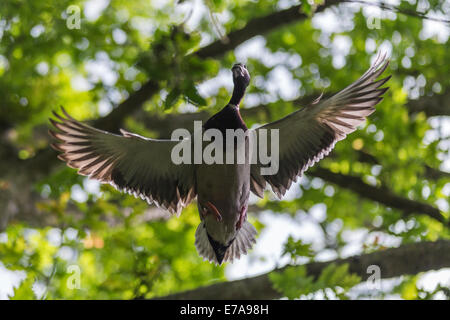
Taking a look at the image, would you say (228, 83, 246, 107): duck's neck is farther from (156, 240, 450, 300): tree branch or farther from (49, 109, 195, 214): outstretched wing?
(156, 240, 450, 300): tree branch

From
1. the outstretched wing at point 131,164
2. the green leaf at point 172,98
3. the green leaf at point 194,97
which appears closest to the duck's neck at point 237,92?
the green leaf at point 194,97

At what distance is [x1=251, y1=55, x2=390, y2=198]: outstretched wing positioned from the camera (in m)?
2.88

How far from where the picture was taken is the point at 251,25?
4664 mm

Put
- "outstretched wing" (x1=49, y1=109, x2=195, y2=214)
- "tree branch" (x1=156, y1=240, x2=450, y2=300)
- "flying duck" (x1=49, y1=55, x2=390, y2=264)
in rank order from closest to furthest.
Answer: "flying duck" (x1=49, y1=55, x2=390, y2=264), "outstretched wing" (x1=49, y1=109, x2=195, y2=214), "tree branch" (x1=156, y1=240, x2=450, y2=300)

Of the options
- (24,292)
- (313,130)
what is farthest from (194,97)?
(24,292)

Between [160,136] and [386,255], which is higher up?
[160,136]

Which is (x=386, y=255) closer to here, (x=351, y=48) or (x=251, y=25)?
(x=251, y=25)

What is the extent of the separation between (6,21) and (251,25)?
7.79 ft

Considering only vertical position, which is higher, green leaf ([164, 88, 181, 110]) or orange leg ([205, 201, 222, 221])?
green leaf ([164, 88, 181, 110])

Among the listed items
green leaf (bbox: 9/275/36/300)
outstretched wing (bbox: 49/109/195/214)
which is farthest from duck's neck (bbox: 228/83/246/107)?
green leaf (bbox: 9/275/36/300)

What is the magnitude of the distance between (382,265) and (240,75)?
210 centimetres

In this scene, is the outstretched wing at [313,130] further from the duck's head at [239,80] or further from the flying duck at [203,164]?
the duck's head at [239,80]

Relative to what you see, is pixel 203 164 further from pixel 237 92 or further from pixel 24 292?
pixel 24 292
